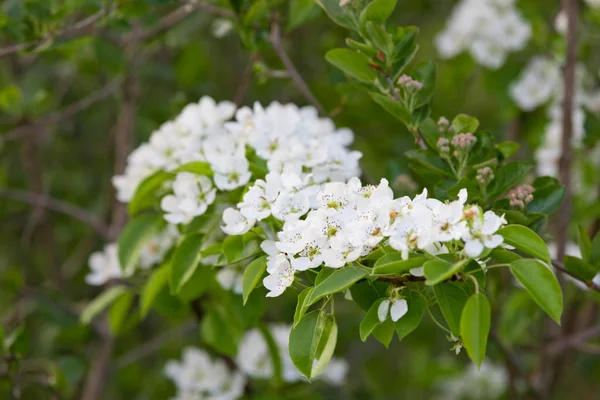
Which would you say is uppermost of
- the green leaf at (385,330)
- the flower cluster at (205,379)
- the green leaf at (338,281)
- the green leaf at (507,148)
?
the green leaf at (338,281)

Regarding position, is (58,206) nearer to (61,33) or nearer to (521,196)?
(61,33)

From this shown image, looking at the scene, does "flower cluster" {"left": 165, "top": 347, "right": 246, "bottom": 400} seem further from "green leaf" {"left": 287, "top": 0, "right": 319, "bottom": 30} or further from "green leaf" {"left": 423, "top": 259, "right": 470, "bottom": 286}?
"green leaf" {"left": 423, "top": 259, "right": 470, "bottom": 286}

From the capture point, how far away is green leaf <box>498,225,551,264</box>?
0.88 metres

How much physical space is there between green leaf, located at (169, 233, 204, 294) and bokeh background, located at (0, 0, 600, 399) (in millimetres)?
282

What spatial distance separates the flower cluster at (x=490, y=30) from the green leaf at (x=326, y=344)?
1359mm

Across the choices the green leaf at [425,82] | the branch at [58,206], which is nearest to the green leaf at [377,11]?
the green leaf at [425,82]

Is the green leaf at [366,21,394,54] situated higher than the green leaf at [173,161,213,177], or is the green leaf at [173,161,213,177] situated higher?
the green leaf at [366,21,394,54]

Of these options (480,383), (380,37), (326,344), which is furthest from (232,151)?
(480,383)

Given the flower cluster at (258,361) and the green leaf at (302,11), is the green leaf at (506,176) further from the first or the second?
the flower cluster at (258,361)

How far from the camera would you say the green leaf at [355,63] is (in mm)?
1210

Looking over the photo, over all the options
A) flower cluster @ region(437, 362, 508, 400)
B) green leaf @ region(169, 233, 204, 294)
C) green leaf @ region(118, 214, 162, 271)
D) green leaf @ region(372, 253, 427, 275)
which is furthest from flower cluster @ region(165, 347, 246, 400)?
green leaf @ region(372, 253, 427, 275)

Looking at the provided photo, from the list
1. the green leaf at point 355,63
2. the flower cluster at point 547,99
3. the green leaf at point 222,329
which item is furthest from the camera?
the flower cluster at point 547,99

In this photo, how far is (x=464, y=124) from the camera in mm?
1164

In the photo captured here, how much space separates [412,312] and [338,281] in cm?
11
